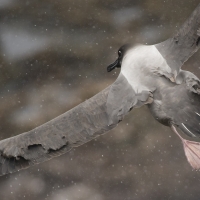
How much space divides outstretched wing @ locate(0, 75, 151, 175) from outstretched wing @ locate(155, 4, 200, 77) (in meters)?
0.28

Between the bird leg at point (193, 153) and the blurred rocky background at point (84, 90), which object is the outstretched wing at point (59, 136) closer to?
the bird leg at point (193, 153)

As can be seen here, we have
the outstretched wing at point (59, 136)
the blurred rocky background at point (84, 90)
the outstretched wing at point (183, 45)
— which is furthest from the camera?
the blurred rocky background at point (84, 90)

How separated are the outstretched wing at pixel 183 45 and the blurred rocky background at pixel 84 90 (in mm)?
1480

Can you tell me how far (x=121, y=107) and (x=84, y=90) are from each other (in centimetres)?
167

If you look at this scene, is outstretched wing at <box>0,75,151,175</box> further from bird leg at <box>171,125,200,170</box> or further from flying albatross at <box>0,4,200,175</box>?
bird leg at <box>171,125,200,170</box>

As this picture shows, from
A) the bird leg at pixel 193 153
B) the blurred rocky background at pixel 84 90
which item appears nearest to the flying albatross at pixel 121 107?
the bird leg at pixel 193 153

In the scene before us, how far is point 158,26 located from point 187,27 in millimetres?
1675

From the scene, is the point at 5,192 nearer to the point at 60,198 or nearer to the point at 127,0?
the point at 60,198

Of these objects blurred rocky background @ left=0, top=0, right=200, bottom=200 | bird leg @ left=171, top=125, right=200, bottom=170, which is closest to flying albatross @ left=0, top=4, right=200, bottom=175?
bird leg @ left=171, top=125, right=200, bottom=170

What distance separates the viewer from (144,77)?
231 centimetres

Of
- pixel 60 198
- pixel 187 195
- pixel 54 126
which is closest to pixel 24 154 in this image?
pixel 54 126

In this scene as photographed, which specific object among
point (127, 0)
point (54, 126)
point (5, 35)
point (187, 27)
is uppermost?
point (187, 27)

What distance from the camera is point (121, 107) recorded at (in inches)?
87.6

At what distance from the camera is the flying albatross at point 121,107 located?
2197 mm
